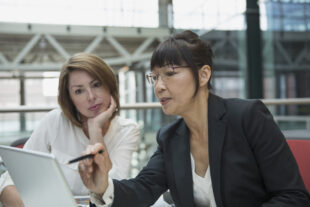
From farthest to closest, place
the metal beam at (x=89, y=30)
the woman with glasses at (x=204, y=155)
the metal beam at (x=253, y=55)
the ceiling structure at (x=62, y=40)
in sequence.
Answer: the ceiling structure at (x=62, y=40)
the metal beam at (x=89, y=30)
the metal beam at (x=253, y=55)
the woman with glasses at (x=204, y=155)

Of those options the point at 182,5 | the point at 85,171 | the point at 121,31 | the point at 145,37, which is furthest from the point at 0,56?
the point at 85,171

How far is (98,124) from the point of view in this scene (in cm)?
176

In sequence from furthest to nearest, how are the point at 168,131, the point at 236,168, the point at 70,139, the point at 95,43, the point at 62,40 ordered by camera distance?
1. the point at 62,40
2. the point at 95,43
3. the point at 70,139
4. the point at 168,131
5. the point at 236,168

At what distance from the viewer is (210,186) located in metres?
1.30

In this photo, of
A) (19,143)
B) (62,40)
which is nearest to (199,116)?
(19,143)

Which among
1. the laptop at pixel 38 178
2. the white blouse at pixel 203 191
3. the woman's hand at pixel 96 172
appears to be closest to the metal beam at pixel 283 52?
the white blouse at pixel 203 191

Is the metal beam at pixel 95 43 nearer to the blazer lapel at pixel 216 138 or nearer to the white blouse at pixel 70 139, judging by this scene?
the white blouse at pixel 70 139

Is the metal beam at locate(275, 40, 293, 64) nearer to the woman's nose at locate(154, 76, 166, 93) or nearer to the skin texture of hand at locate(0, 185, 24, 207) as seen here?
the woman's nose at locate(154, 76, 166, 93)

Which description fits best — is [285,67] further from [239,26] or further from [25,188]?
[25,188]

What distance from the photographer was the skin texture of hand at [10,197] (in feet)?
4.09

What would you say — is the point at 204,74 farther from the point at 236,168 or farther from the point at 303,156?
the point at 303,156

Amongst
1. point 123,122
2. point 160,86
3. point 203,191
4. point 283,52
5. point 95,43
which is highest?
point 95,43

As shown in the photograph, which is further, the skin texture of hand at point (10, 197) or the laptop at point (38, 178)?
the skin texture of hand at point (10, 197)

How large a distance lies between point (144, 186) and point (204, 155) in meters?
0.29
